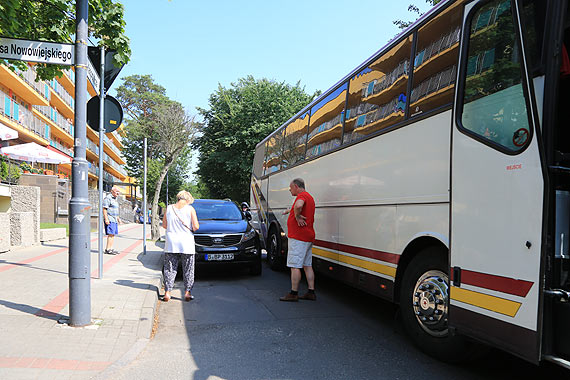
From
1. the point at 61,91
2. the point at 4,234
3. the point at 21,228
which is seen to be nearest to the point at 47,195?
the point at 21,228

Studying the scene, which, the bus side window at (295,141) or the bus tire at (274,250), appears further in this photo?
the bus tire at (274,250)

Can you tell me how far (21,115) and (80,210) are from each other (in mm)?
29540

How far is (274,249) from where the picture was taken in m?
10.4

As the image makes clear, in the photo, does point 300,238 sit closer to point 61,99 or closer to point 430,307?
point 430,307

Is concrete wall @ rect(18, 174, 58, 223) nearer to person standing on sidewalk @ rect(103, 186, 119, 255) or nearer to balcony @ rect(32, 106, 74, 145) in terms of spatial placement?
balcony @ rect(32, 106, 74, 145)

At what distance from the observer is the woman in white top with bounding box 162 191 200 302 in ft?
22.2

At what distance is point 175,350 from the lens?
A: 4.45 metres

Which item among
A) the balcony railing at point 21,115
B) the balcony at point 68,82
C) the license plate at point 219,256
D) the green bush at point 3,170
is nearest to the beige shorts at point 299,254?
the license plate at point 219,256

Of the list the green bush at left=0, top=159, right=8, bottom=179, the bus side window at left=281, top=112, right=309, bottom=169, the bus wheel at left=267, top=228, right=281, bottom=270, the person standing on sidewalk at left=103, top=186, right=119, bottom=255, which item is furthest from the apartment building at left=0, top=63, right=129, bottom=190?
the bus wheel at left=267, top=228, right=281, bottom=270

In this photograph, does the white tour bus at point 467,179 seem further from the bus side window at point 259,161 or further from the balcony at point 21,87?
the balcony at point 21,87

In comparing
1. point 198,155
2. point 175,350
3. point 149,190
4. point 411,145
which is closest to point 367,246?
point 411,145

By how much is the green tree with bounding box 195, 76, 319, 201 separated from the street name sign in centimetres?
1837

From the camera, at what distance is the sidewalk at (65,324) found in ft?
12.1

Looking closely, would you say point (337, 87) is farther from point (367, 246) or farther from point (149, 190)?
point (149, 190)
